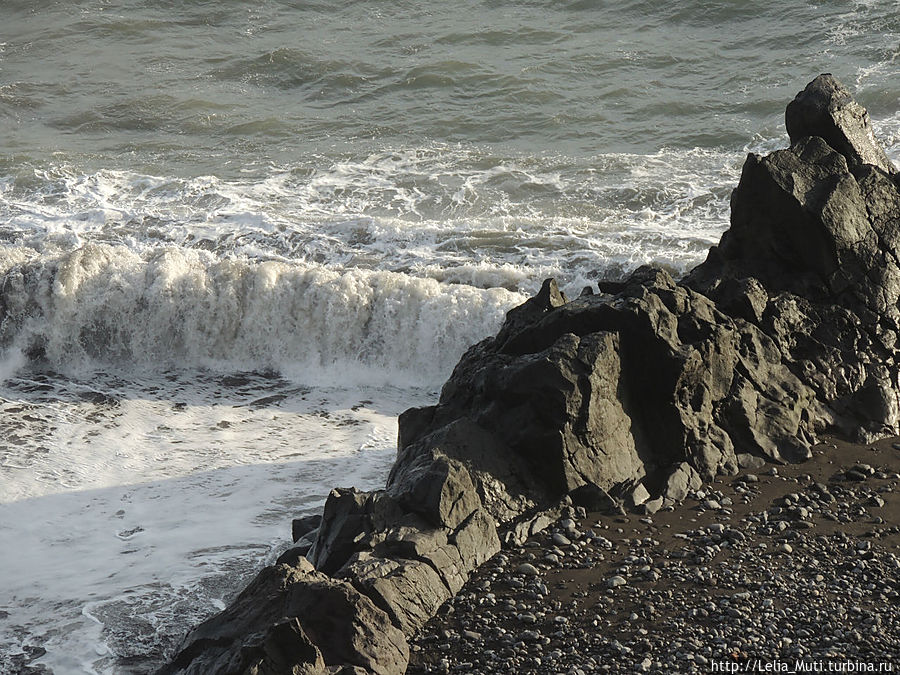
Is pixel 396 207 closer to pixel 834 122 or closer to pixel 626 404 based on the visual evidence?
pixel 834 122

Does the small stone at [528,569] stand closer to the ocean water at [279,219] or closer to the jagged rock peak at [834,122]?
the ocean water at [279,219]

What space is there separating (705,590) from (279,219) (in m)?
14.2

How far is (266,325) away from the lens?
18.4 metres

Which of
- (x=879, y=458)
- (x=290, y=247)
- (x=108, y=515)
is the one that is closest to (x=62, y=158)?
(x=290, y=247)

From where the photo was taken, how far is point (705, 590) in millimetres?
9508

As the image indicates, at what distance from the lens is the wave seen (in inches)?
696

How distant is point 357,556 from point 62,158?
18782 millimetres

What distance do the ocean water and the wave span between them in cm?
5

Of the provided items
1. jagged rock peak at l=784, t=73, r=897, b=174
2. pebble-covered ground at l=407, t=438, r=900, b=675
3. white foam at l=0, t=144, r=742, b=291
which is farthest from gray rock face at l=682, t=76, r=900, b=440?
white foam at l=0, t=144, r=742, b=291

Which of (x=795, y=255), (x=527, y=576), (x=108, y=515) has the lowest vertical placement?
(x=108, y=515)

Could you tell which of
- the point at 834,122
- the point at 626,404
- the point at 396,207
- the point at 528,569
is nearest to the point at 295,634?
the point at 528,569

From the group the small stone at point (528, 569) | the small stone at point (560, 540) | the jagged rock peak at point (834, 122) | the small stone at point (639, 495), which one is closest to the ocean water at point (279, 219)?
the small stone at point (528, 569)

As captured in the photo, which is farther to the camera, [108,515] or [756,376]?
[108,515]

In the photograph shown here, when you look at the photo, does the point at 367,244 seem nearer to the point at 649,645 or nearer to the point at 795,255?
the point at 795,255
